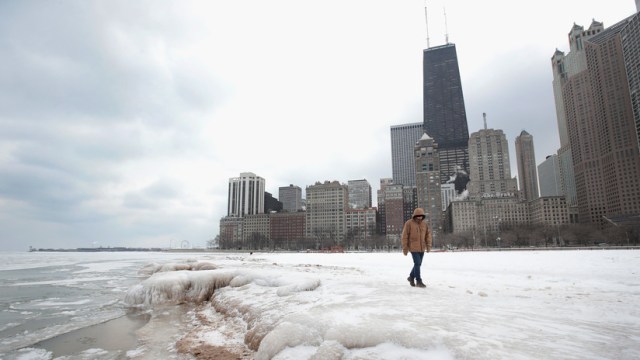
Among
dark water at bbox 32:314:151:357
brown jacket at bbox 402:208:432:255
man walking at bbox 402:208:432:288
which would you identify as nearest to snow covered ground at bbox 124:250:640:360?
dark water at bbox 32:314:151:357

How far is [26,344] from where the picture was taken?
9141 mm

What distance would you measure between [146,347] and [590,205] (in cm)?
23926

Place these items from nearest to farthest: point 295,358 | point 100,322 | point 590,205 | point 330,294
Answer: point 295,358 < point 330,294 < point 100,322 < point 590,205

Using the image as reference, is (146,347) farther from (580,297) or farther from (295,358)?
(580,297)

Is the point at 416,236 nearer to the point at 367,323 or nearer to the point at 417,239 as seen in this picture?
the point at 417,239

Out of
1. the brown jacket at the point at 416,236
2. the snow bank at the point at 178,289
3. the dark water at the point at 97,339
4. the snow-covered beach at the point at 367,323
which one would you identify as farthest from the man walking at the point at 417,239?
the snow bank at the point at 178,289

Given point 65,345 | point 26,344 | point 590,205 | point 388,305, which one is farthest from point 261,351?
point 590,205

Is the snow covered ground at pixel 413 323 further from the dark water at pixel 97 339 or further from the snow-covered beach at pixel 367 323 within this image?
the dark water at pixel 97 339

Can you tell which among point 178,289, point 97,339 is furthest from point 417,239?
point 178,289

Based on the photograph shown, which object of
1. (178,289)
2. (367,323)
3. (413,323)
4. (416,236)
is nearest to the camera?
(413,323)

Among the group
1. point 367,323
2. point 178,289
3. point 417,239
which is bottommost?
point 178,289

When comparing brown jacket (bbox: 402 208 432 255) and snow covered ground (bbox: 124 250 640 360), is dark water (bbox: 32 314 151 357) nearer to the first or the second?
snow covered ground (bbox: 124 250 640 360)

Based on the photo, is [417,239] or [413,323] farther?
[417,239]

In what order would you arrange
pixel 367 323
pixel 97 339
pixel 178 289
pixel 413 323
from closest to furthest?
1. pixel 413 323
2. pixel 367 323
3. pixel 97 339
4. pixel 178 289
